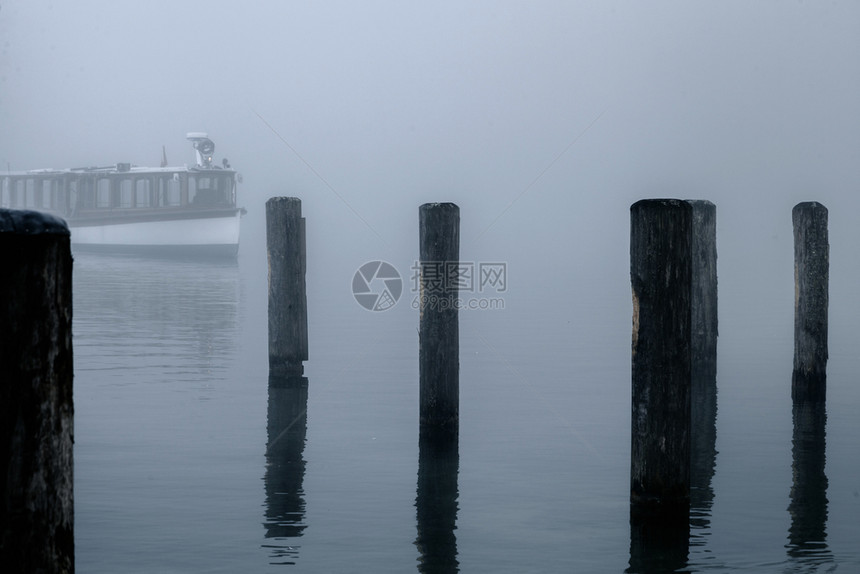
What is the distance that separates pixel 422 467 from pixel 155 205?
165 ft

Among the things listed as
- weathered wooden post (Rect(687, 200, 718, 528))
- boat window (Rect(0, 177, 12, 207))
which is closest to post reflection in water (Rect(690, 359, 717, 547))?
weathered wooden post (Rect(687, 200, 718, 528))

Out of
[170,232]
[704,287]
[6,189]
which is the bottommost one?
[704,287]

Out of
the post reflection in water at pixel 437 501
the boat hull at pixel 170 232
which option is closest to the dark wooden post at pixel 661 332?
the post reflection in water at pixel 437 501

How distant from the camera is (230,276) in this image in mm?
42125

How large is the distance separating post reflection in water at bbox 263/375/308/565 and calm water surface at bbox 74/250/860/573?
24 millimetres

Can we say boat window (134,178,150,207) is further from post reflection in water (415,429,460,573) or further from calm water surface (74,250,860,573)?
post reflection in water (415,429,460,573)

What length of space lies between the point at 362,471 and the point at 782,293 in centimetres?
2518

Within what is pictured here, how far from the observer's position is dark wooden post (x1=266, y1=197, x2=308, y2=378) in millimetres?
11586

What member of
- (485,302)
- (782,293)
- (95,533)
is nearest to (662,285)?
(95,533)

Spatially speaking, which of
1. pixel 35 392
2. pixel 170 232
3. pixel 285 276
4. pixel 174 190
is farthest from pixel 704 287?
pixel 174 190

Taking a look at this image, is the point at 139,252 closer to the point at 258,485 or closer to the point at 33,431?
the point at 258,485

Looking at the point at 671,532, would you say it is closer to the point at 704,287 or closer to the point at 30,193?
the point at 704,287

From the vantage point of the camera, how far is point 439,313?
8492 mm

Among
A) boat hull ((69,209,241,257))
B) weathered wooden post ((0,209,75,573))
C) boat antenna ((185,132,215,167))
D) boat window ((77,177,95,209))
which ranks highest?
boat antenna ((185,132,215,167))
